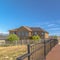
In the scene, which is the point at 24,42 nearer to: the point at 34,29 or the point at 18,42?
the point at 18,42

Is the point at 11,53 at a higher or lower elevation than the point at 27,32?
lower

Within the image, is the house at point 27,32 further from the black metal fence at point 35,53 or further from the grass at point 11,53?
the black metal fence at point 35,53

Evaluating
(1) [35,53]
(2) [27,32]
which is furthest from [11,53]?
(2) [27,32]

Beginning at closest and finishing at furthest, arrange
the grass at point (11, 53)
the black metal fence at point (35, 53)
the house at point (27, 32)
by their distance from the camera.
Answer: the black metal fence at point (35, 53) → the grass at point (11, 53) → the house at point (27, 32)

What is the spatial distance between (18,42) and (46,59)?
5826cm

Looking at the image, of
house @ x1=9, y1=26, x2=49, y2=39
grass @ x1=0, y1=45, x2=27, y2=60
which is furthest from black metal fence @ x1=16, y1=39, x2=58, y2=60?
house @ x1=9, y1=26, x2=49, y2=39

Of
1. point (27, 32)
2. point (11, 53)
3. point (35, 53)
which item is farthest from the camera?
point (27, 32)

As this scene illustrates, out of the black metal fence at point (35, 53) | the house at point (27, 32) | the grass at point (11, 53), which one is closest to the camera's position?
the black metal fence at point (35, 53)

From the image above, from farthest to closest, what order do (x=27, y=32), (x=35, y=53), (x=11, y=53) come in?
(x=27, y=32), (x=11, y=53), (x=35, y=53)

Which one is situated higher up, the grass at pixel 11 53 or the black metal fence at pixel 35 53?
the black metal fence at pixel 35 53

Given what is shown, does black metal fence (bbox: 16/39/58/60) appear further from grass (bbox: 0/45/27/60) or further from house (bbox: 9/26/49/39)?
house (bbox: 9/26/49/39)

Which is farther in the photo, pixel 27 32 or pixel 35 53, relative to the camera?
pixel 27 32

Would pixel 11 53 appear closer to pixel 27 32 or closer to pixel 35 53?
pixel 35 53

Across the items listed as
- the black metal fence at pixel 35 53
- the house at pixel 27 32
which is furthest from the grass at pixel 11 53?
the house at pixel 27 32
